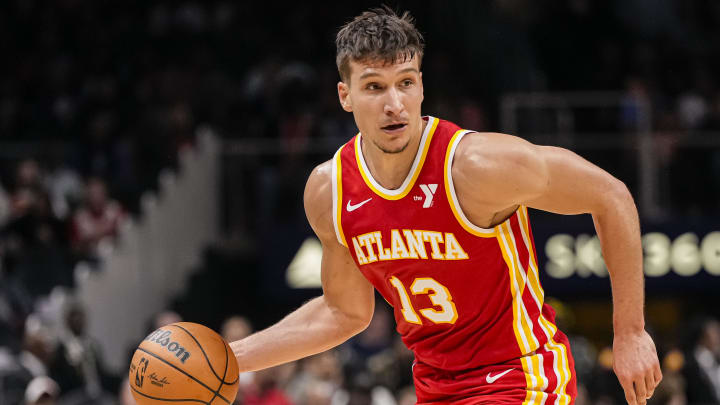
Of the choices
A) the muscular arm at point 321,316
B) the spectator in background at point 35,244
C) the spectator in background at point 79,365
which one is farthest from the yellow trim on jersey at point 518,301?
the spectator in background at point 35,244

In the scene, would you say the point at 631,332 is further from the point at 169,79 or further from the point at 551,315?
the point at 169,79

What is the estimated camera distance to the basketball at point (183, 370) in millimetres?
4426

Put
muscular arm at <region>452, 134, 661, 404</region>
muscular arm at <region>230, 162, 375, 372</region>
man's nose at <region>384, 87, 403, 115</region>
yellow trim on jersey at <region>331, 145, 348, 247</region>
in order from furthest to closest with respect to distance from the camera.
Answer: muscular arm at <region>230, 162, 375, 372</region> → yellow trim on jersey at <region>331, 145, 348, 247</region> → man's nose at <region>384, 87, 403, 115</region> → muscular arm at <region>452, 134, 661, 404</region>

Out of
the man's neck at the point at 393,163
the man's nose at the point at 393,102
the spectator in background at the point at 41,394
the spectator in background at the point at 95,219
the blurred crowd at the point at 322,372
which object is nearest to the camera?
the man's nose at the point at 393,102

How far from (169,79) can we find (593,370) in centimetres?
779

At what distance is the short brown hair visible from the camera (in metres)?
4.33

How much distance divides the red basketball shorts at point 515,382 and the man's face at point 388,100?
97 centimetres

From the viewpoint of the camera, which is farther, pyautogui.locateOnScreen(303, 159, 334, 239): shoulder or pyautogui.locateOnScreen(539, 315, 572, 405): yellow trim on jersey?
pyautogui.locateOnScreen(303, 159, 334, 239): shoulder

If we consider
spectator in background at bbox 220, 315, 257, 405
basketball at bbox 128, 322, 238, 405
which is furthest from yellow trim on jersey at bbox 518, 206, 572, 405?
spectator in background at bbox 220, 315, 257, 405

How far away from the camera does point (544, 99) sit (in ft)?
42.3

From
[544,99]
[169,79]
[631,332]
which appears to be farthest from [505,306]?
[169,79]

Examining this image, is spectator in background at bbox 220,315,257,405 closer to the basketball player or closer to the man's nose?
the basketball player

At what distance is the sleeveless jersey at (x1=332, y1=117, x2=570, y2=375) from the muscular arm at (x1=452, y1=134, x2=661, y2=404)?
0.13 meters

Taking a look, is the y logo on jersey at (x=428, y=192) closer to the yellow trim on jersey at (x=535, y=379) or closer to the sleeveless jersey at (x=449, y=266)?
the sleeveless jersey at (x=449, y=266)
